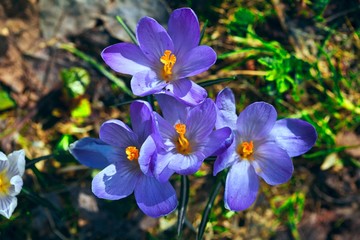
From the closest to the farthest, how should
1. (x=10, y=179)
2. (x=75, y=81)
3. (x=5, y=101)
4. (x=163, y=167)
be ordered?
(x=163, y=167) < (x=10, y=179) < (x=75, y=81) < (x=5, y=101)

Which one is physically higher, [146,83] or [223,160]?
[146,83]

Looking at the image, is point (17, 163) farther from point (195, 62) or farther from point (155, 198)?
point (195, 62)

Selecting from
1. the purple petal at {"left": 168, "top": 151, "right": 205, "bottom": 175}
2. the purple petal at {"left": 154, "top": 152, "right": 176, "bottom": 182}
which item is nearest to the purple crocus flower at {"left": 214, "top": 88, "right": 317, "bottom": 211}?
the purple petal at {"left": 168, "top": 151, "right": 205, "bottom": 175}

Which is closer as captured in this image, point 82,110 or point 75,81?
point 75,81

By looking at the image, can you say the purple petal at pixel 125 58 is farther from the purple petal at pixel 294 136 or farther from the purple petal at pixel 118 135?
the purple petal at pixel 294 136

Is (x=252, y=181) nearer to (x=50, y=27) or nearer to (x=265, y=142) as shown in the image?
(x=265, y=142)

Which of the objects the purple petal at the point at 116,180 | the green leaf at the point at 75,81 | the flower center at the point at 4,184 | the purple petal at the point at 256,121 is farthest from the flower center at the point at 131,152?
the green leaf at the point at 75,81

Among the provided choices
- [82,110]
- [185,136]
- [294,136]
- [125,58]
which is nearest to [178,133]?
[185,136]

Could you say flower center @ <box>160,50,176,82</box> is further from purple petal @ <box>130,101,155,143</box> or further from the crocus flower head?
the crocus flower head
